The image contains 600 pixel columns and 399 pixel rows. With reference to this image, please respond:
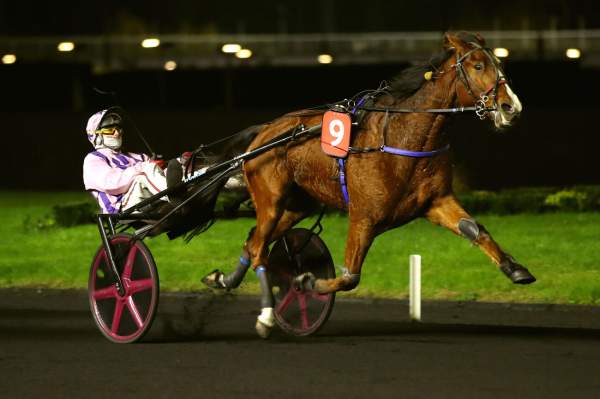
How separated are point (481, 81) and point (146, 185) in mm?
2556

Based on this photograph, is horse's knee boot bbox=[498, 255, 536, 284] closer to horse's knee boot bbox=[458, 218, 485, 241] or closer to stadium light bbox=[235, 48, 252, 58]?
horse's knee boot bbox=[458, 218, 485, 241]

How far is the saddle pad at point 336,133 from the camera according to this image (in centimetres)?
825

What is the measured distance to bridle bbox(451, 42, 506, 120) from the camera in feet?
25.7

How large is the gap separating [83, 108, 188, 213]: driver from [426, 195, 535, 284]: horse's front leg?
6.42 ft

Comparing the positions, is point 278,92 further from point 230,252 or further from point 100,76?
point 230,252

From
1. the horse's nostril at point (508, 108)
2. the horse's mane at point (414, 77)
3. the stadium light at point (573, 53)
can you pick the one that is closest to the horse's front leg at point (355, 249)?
the horse's mane at point (414, 77)

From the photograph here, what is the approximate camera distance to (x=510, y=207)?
17109 mm

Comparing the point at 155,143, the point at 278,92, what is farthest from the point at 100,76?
the point at 155,143

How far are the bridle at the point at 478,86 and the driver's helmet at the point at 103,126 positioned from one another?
8.36 ft

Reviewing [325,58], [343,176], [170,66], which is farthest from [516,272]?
[325,58]

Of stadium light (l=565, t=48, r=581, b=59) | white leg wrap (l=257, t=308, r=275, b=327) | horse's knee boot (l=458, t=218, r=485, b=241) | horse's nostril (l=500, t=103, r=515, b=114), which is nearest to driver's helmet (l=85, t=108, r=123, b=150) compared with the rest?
white leg wrap (l=257, t=308, r=275, b=327)

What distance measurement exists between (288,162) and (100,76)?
37.1 meters

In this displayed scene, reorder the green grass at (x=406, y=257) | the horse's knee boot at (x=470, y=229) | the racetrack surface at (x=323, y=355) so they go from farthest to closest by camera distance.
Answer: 1. the green grass at (x=406, y=257)
2. the horse's knee boot at (x=470, y=229)
3. the racetrack surface at (x=323, y=355)

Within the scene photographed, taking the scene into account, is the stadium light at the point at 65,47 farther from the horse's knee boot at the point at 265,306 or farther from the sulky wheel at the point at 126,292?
the horse's knee boot at the point at 265,306
